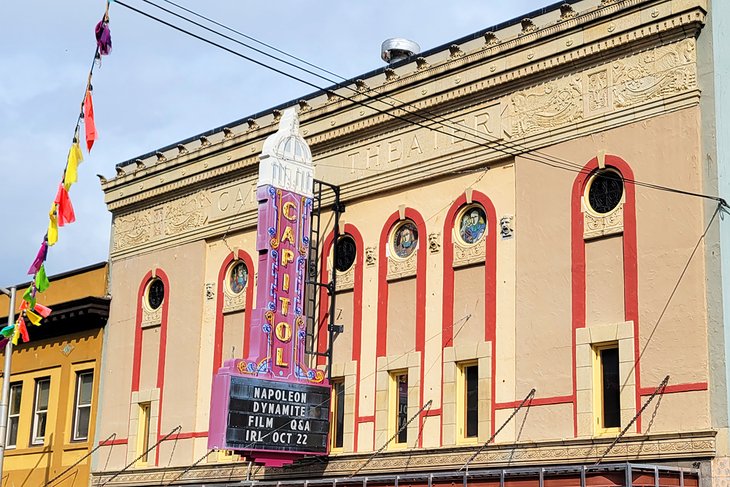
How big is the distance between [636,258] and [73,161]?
32.6 ft

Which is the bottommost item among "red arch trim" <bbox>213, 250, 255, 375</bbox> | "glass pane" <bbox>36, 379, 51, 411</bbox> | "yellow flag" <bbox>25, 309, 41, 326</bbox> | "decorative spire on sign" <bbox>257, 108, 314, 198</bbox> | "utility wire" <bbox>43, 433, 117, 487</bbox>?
"utility wire" <bbox>43, 433, 117, 487</bbox>

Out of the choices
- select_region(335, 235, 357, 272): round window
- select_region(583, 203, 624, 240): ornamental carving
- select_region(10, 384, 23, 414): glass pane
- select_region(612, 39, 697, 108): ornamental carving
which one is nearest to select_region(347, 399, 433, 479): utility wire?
select_region(335, 235, 357, 272): round window

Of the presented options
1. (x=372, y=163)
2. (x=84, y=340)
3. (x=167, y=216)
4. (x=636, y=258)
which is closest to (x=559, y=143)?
(x=636, y=258)

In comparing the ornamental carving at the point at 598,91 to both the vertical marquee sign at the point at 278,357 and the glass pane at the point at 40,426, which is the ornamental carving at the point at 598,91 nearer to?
the vertical marquee sign at the point at 278,357

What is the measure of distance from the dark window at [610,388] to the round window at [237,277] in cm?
1033

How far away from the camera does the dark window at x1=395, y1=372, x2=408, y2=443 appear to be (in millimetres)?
24484

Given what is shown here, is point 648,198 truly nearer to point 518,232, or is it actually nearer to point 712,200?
point 712,200

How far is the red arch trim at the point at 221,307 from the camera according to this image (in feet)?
92.7

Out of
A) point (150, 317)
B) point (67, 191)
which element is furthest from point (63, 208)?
point (150, 317)

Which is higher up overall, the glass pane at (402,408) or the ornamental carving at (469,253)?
the ornamental carving at (469,253)

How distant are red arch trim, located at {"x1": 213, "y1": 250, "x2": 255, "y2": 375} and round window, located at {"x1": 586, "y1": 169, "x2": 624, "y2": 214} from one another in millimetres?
9304

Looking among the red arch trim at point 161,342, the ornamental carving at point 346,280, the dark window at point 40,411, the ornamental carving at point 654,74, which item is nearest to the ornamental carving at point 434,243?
the ornamental carving at point 346,280

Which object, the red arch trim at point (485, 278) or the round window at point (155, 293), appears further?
the round window at point (155, 293)

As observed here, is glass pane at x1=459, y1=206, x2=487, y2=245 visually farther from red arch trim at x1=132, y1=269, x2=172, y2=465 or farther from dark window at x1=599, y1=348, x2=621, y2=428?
red arch trim at x1=132, y1=269, x2=172, y2=465
